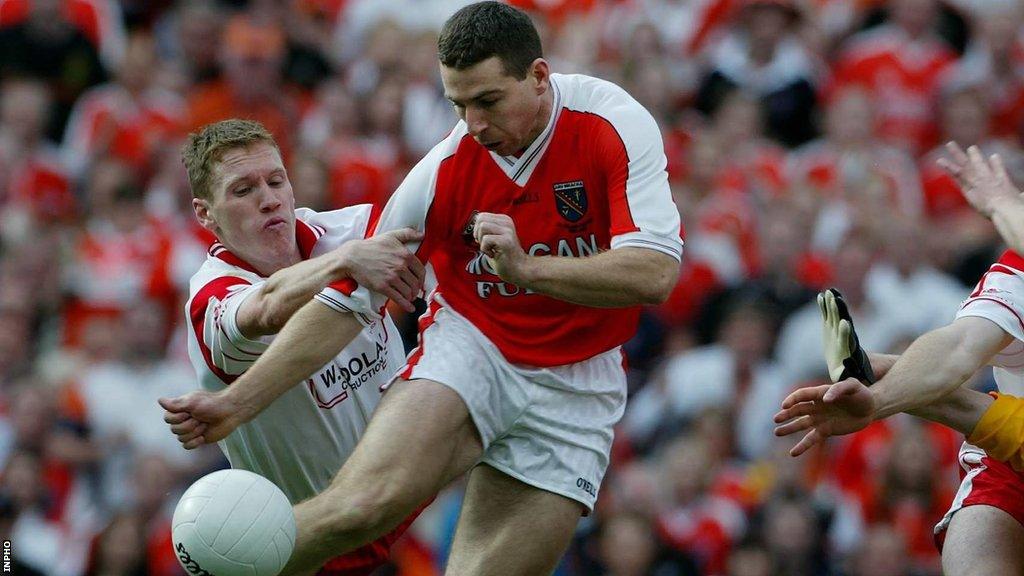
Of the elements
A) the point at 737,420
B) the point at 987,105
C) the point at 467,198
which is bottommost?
the point at 737,420

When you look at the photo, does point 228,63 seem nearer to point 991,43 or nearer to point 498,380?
point 991,43

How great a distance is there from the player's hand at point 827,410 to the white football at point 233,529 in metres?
1.77

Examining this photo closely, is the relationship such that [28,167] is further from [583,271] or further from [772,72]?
[583,271]

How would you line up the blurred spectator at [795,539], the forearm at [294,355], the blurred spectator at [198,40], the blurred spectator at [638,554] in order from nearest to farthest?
1. the forearm at [294,355]
2. the blurred spectator at [795,539]
3. the blurred spectator at [638,554]
4. the blurred spectator at [198,40]

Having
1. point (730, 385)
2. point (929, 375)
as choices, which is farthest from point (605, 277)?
point (730, 385)

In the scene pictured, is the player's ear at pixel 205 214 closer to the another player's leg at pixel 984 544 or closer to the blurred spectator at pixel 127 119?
the another player's leg at pixel 984 544

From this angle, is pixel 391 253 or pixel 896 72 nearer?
pixel 391 253

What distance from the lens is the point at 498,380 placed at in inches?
257

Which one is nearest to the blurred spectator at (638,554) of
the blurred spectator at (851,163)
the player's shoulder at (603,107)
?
the blurred spectator at (851,163)

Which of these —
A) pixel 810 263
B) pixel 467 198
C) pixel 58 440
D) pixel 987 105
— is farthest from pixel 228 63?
pixel 467 198

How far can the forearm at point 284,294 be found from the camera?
6.36 m

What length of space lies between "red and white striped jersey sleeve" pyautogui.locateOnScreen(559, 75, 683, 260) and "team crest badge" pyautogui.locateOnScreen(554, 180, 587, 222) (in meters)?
0.12

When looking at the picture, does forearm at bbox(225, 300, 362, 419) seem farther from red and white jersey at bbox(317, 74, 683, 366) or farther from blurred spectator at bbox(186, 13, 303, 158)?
blurred spectator at bbox(186, 13, 303, 158)

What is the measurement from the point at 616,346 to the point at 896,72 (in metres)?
5.88
